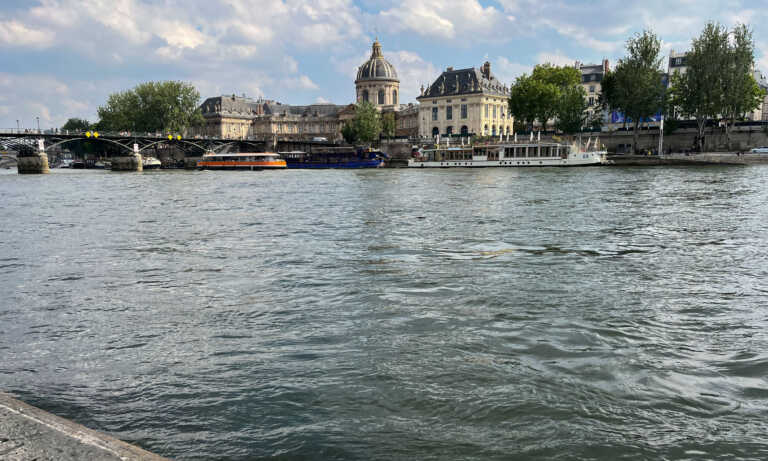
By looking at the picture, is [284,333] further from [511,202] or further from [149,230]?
[511,202]

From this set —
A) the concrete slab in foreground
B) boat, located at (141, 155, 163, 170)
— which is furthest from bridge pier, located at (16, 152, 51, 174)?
the concrete slab in foreground

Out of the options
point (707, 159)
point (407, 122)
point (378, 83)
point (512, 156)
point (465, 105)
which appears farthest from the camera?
point (378, 83)

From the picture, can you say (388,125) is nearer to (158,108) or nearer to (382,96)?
(382,96)

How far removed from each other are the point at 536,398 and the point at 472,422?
627mm

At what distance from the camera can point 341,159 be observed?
78.6 meters

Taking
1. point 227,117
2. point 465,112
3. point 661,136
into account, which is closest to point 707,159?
point 661,136

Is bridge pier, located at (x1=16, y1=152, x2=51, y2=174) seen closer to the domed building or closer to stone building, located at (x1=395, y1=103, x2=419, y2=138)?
stone building, located at (x1=395, y1=103, x2=419, y2=138)

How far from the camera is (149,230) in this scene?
1482 cm

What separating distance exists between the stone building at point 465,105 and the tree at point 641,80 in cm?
3233

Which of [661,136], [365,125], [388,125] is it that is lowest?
[661,136]

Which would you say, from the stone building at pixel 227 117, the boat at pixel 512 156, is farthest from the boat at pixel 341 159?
the stone building at pixel 227 117

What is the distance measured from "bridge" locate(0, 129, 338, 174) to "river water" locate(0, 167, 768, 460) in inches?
2513

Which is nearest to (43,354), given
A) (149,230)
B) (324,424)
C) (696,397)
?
(324,424)

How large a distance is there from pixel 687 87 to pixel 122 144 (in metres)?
67.8
